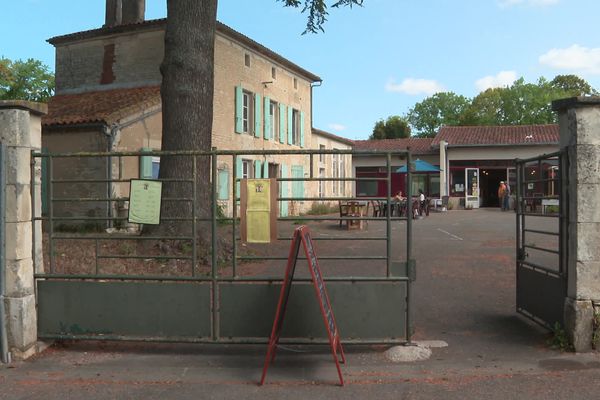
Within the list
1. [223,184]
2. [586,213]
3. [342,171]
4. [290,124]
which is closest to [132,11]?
[223,184]

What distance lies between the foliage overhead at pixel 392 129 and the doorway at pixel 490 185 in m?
26.5

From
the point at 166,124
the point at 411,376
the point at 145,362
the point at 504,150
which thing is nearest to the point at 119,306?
the point at 145,362

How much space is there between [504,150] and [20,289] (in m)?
33.5

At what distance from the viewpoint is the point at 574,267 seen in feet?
17.7

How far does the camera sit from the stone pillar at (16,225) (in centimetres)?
540

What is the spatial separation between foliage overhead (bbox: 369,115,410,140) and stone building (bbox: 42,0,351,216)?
35.4 meters

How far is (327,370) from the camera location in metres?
5.14

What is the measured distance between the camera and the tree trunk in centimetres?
1038

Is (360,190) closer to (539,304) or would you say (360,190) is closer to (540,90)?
(539,304)

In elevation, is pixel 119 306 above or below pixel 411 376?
above

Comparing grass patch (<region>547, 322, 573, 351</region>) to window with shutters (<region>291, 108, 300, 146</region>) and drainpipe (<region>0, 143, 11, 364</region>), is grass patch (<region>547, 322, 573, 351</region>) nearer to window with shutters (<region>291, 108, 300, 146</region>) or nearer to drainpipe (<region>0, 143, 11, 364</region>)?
drainpipe (<region>0, 143, 11, 364</region>)

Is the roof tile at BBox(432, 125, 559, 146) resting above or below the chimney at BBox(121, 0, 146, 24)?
below

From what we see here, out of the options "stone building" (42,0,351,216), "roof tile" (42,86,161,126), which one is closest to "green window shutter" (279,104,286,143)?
"stone building" (42,0,351,216)

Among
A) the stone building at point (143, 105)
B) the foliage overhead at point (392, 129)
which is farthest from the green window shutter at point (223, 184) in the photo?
the foliage overhead at point (392, 129)
